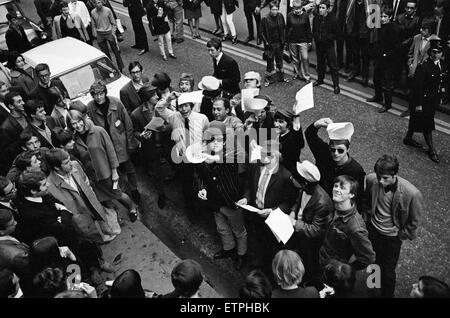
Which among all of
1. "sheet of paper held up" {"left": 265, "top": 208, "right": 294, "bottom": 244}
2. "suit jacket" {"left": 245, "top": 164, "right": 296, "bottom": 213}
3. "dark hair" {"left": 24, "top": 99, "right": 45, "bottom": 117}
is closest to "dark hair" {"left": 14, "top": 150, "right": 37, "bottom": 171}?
"dark hair" {"left": 24, "top": 99, "right": 45, "bottom": 117}

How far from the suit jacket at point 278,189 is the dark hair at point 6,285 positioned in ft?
8.92

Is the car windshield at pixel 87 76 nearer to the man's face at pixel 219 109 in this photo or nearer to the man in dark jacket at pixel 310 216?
the man's face at pixel 219 109

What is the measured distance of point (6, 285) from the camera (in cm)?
360

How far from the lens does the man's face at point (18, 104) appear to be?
6.57m

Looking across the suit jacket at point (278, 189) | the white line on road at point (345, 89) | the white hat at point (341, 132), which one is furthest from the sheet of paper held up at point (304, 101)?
the white line on road at point (345, 89)

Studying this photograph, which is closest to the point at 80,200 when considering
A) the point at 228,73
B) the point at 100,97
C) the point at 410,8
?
the point at 100,97

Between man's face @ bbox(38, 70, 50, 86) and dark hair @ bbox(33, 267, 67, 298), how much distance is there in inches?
176

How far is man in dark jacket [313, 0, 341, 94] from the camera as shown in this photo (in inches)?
337

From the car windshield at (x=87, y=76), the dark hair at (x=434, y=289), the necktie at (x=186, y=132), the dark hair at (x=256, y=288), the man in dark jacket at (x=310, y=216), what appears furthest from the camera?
the car windshield at (x=87, y=76)

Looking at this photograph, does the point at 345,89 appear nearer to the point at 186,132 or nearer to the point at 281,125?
the point at 281,125

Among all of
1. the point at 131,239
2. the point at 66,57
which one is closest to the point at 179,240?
the point at 131,239

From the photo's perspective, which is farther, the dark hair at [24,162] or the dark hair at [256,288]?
the dark hair at [24,162]

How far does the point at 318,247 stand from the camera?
4656 millimetres
